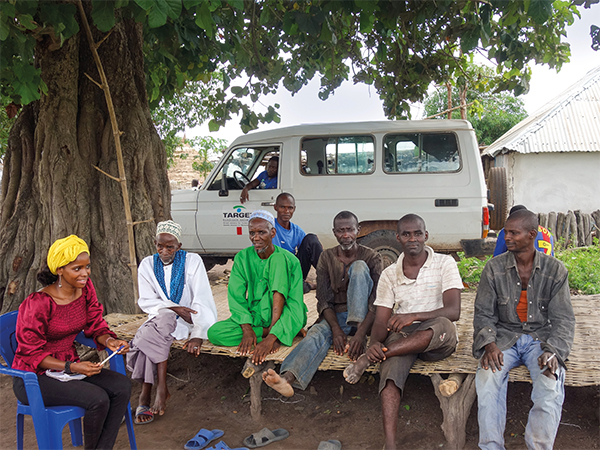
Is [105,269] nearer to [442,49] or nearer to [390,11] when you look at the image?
[390,11]

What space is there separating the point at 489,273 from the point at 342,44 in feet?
13.8

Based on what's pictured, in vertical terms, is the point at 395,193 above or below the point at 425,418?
above

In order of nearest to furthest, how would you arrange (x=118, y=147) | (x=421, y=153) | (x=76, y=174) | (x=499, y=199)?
(x=118, y=147)
(x=76, y=174)
(x=421, y=153)
(x=499, y=199)

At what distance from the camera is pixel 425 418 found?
3.24 m

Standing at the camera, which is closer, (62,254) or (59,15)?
(62,254)

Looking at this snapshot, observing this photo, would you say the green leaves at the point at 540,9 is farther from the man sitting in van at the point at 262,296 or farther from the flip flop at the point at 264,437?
the flip flop at the point at 264,437

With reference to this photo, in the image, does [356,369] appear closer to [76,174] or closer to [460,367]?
[460,367]

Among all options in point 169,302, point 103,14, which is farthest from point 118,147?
point 169,302

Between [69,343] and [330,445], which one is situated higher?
[69,343]

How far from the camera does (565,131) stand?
43.1 ft

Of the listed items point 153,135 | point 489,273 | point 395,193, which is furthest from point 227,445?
point 395,193

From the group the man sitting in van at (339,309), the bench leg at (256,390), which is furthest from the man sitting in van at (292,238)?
the bench leg at (256,390)

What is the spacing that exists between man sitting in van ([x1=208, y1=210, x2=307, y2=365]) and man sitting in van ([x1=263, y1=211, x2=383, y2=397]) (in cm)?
19

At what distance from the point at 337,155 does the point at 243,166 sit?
4.34ft
